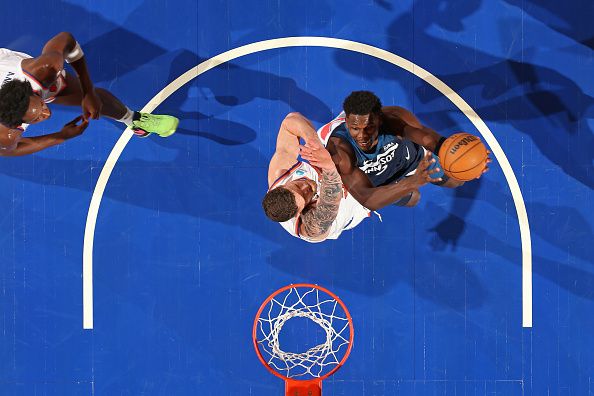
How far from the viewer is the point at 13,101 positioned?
4770mm

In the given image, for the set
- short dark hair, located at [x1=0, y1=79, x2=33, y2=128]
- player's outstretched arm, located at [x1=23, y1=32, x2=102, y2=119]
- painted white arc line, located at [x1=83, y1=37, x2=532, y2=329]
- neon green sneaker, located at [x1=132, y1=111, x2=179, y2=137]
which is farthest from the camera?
painted white arc line, located at [x1=83, y1=37, x2=532, y2=329]

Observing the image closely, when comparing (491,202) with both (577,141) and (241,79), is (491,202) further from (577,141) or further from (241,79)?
(241,79)

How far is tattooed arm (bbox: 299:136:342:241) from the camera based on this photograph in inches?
190

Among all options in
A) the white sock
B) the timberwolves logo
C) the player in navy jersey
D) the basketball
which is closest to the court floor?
the white sock

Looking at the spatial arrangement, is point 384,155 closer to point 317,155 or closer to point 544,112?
point 317,155

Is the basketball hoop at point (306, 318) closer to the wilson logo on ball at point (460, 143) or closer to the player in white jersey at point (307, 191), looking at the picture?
the player in white jersey at point (307, 191)

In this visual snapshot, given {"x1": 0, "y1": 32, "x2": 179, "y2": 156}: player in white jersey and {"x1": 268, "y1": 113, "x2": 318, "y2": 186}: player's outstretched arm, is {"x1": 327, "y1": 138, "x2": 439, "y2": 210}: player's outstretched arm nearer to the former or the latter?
{"x1": 268, "y1": 113, "x2": 318, "y2": 186}: player's outstretched arm

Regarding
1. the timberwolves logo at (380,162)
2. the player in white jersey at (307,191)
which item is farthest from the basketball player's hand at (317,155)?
the timberwolves logo at (380,162)

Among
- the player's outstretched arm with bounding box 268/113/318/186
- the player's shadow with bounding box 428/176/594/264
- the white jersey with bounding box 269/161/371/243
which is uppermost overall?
the player's outstretched arm with bounding box 268/113/318/186

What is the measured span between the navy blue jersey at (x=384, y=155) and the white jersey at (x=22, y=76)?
2.53 m

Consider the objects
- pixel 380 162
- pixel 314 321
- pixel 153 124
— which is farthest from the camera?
pixel 314 321

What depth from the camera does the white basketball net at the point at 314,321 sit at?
640 centimetres

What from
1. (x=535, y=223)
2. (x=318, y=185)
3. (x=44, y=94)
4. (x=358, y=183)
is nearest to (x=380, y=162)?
(x=358, y=183)

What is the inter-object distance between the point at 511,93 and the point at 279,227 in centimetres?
298
